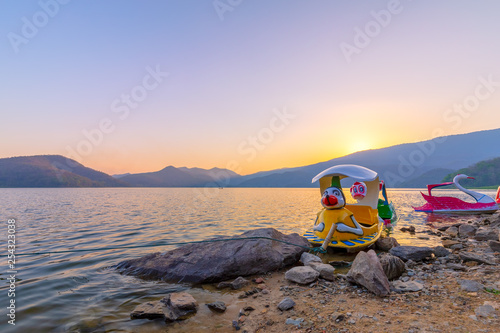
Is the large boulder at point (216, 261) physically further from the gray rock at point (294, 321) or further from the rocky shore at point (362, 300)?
the gray rock at point (294, 321)

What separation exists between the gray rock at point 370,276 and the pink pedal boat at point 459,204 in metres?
21.9

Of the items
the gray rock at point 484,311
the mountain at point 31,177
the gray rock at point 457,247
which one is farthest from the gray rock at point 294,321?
the mountain at point 31,177

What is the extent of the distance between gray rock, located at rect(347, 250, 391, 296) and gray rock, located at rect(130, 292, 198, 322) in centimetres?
405

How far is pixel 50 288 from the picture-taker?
7004 mm

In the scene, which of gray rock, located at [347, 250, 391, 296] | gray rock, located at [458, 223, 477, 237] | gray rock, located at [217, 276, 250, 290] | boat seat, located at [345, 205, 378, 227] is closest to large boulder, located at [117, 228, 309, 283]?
gray rock, located at [217, 276, 250, 290]

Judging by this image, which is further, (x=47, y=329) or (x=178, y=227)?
(x=178, y=227)

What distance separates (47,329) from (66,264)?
17.1ft

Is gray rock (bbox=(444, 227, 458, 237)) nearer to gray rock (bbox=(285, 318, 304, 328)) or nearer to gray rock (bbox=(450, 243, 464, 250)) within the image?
gray rock (bbox=(450, 243, 464, 250))

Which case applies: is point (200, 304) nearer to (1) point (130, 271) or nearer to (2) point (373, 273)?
(1) point (130, 271)

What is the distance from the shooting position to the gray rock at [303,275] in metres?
6.59

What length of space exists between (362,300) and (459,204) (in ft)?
91.8

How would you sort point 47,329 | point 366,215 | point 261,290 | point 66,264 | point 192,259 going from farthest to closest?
point 366,215
point 66,264
point 192,259
point 261,290
point 47,329

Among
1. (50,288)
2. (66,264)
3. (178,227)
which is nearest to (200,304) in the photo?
(50,288)

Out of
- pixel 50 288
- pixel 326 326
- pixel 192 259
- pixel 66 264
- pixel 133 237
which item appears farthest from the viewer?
pixel 133 237
